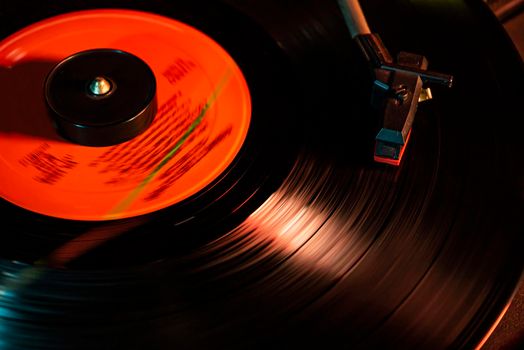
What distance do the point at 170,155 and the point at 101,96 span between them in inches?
4.5

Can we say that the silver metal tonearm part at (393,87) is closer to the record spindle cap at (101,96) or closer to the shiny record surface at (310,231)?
the shiny record surface at (310,231)

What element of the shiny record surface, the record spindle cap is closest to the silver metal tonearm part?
the shiny record surface

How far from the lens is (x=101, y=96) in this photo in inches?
36.3

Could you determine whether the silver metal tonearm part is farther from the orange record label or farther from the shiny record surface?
the orange record label

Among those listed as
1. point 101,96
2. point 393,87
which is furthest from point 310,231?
point 101,96

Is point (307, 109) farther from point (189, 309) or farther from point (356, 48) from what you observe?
point (189, 309)

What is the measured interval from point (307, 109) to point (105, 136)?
26cm

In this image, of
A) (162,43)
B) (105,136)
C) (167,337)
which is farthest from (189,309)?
(162,43)

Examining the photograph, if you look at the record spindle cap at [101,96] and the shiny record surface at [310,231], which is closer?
the shiny record surface at [310,231]

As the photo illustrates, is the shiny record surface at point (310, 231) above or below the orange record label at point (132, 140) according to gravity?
below

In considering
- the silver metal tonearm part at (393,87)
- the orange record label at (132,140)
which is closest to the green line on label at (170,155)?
the orange record label at (132,140)

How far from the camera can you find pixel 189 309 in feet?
2.58

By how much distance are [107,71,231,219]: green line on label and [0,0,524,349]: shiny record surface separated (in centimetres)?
2

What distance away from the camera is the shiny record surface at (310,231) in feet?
2.55
